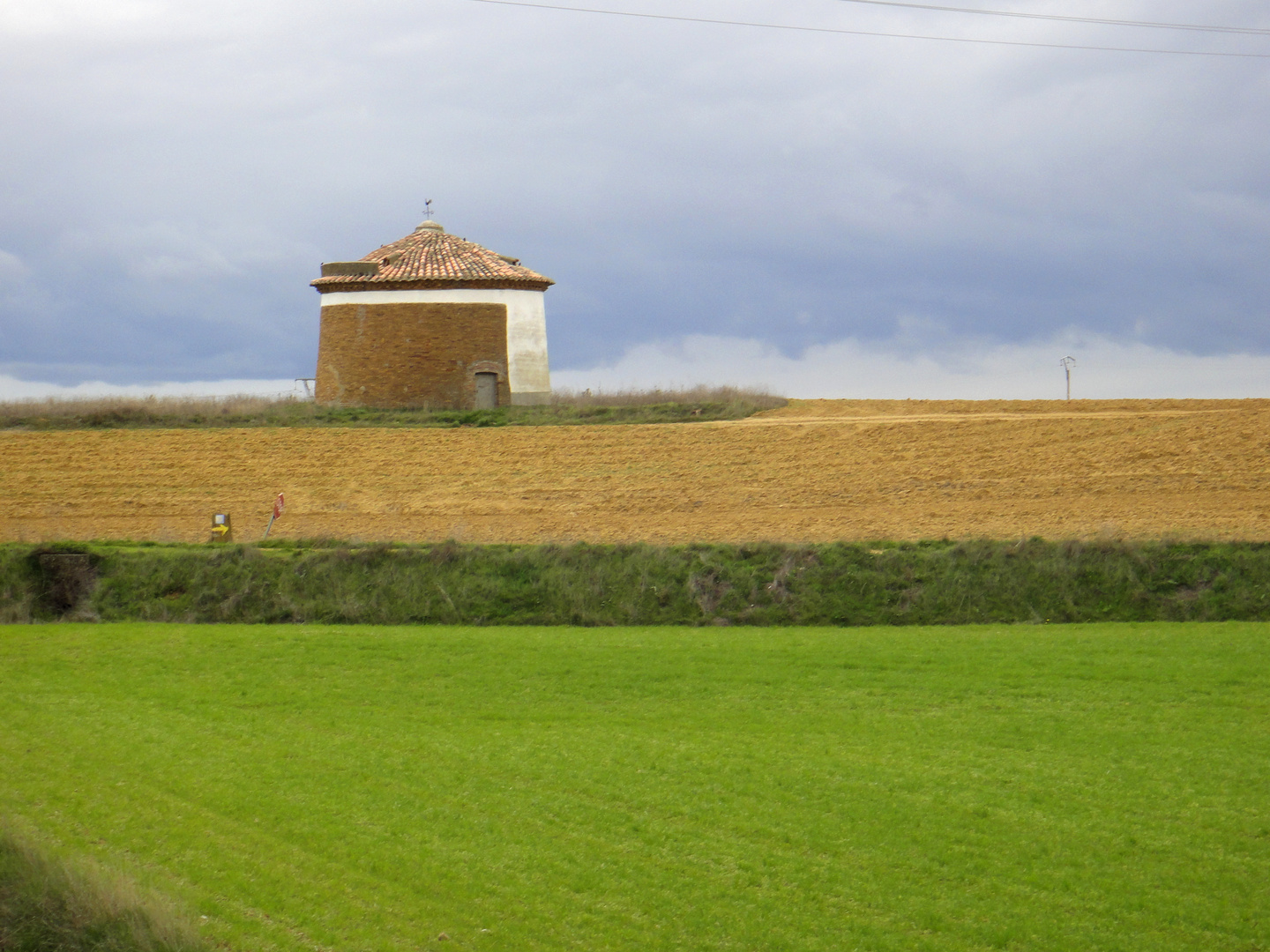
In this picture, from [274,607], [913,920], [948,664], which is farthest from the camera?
[274,607]

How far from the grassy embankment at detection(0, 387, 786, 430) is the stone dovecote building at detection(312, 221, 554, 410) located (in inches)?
48.2

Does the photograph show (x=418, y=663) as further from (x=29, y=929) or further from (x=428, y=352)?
(x=428, y=352)

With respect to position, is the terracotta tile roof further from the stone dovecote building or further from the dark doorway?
the dark doorway

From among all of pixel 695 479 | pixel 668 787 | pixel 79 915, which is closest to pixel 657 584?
pixel 668 787

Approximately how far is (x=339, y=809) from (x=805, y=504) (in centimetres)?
1842

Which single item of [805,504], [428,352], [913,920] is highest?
[428,352]

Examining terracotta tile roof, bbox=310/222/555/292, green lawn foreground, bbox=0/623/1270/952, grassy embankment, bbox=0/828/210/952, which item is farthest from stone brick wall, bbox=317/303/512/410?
grassy embankment, bbox=0/828/210/952

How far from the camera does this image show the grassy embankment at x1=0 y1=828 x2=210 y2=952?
6805mm

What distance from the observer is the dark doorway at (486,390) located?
40.0 metres

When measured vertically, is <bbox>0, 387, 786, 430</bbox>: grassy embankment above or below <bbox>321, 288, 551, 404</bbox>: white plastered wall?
below

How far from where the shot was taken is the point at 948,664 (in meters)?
15.8

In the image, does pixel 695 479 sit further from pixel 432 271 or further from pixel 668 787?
pixel 668 787

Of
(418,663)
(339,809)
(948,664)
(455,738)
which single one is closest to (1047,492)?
(948,664)

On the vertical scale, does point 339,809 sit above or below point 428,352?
below
